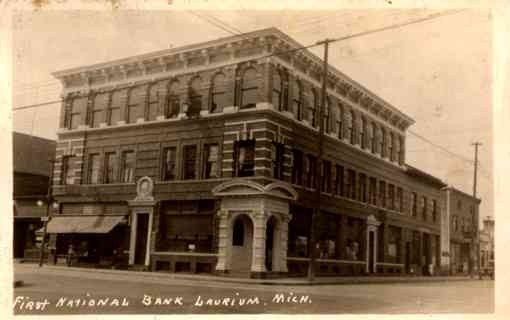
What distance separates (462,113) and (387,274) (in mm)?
13107

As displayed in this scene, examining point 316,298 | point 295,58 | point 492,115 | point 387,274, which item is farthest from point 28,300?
point 387,274

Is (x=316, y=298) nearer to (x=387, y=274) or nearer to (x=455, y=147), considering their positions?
(x=455, y=147)

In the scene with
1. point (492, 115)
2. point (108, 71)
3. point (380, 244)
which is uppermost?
point (108, 71)

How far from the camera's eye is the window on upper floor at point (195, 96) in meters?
24.1

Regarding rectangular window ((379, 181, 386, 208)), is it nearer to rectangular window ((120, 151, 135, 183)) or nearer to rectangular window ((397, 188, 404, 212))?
rectangular window ((397, 188, 404, 212))

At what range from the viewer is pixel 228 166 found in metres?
23.7

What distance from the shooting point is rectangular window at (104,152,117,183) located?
26400 millimetres

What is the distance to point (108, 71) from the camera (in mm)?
25500

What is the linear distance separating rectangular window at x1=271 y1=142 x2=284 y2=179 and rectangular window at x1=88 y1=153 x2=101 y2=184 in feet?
28.2

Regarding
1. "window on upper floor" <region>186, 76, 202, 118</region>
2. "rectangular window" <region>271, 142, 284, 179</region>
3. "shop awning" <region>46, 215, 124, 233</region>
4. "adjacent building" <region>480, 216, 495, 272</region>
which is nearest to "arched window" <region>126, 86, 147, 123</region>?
"window on upper floor" <region>186, 76, 202, 118</region>

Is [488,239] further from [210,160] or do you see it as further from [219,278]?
[210,160]

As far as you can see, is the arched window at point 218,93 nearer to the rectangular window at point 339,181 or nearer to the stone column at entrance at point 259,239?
the stone column at entrance at point 259,239

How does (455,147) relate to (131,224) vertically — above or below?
above

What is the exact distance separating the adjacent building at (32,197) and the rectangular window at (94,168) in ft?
6.54
